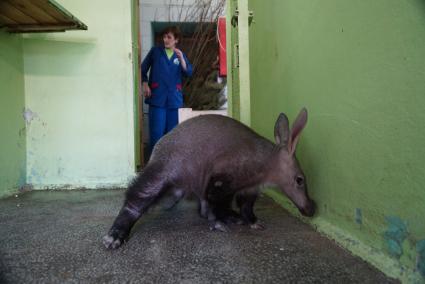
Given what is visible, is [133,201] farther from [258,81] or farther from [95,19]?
[95,19]

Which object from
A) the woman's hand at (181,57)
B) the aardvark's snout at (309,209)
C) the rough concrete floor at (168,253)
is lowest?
the rough concrete floor at (168,253)

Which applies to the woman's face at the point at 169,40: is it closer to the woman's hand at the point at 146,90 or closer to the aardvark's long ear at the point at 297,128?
the woman's hand at the point at 146,90

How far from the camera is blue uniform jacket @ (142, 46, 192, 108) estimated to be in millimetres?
5836

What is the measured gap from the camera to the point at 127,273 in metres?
1.91

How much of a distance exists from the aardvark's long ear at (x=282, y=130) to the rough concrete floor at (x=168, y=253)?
25.8 inches

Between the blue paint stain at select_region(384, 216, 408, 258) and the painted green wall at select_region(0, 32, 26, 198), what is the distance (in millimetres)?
3747

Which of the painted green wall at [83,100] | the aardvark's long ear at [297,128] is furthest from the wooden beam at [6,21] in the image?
the aardvark's long ear at [297,128]

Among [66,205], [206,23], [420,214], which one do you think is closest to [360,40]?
[420,214]

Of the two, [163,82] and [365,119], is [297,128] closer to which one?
[365,119]

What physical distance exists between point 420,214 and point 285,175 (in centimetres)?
127

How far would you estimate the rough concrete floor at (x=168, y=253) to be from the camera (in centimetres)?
184

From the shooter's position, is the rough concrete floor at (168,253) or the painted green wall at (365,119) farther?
the rough concrete floor at (168,253)

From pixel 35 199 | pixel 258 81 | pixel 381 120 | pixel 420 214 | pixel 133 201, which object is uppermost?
pixel 258 81

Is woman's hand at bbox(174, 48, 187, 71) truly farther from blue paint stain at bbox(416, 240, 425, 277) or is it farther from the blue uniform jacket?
blue paint stain at bbox(416, 240, 425, 277)
